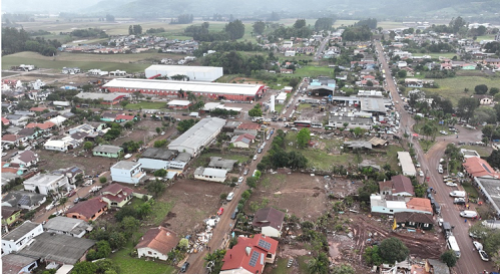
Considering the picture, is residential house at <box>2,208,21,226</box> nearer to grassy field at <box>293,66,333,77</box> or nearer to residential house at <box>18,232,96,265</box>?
residential house at <box>18,232,96,265</box>

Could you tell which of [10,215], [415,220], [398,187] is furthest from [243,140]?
[10,215]

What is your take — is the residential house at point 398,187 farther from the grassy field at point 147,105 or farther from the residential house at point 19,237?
the grassy field at point 147,105

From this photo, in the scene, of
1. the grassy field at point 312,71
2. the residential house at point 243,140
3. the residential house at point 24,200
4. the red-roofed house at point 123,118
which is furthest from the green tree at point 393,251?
the grassy field at point 312,71

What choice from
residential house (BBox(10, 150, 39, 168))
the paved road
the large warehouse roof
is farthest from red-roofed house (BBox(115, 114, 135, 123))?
the paved road

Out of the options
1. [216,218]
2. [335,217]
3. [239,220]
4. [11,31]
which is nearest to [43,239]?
[216,218]

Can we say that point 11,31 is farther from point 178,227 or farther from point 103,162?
point 178,227

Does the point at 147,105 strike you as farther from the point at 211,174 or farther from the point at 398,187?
the point at 398,187
